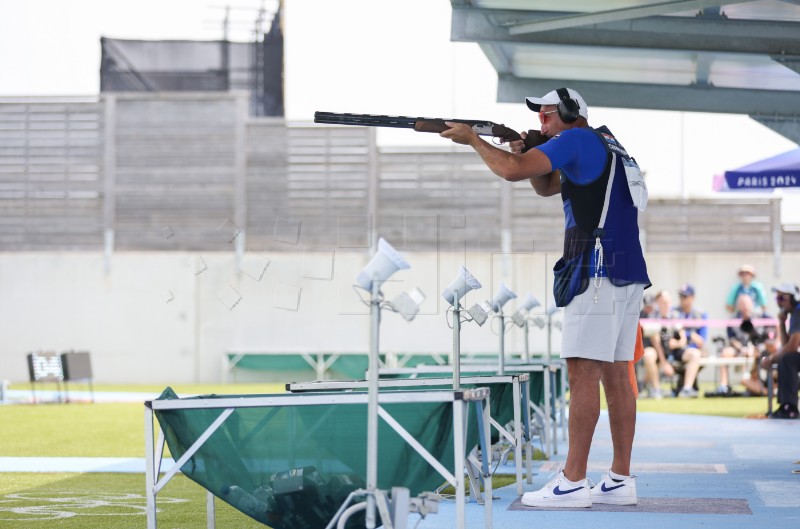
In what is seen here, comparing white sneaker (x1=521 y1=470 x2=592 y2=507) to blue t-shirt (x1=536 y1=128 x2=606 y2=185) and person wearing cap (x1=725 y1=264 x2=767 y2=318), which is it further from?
person wearing cap (x1=725 y1=264 x2=767 y2=318)

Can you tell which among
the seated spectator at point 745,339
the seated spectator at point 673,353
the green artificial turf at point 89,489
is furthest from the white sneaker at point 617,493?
the seated spectator at point 673,353

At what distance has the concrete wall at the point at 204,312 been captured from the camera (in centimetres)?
2473

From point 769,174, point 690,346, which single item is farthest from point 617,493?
point 690,346

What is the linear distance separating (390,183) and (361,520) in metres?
21.6

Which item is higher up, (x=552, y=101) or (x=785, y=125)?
(x=785, y=125)

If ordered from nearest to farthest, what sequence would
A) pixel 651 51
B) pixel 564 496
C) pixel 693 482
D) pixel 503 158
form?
pixel 503 158 → pixel 564 496 → pixel 693 482 → pixel 651 51

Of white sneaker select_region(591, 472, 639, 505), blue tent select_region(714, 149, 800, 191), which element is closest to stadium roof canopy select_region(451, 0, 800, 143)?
blue tent select_region(714, 149, 800, 191)

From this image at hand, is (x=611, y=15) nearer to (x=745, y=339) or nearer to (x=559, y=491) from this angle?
(x=559, y=491)

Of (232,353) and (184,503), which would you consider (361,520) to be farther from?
(232,353)

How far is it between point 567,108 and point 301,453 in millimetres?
2061

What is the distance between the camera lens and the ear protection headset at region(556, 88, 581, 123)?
5.62m

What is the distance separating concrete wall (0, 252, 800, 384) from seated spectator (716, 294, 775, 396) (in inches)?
183

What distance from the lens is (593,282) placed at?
5.43 metres

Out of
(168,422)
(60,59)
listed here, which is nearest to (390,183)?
(60,59)
